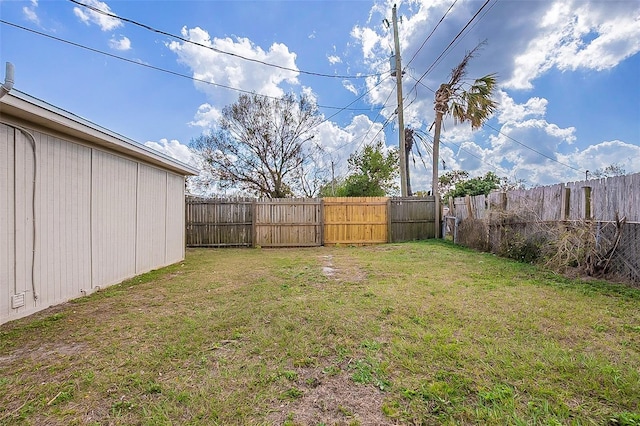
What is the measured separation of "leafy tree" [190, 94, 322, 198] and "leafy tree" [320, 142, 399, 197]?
273 cm

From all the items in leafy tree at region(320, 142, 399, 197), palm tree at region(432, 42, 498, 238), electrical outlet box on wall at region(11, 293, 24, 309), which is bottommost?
electrical outlet box on wall at region(11, 293, 24, 309)

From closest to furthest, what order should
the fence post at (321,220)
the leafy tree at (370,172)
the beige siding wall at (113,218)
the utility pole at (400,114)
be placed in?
the beige siding wall at (113,218), the fence post at (321,220), the utility pole at (400,114), the leafy tree at (370,172)

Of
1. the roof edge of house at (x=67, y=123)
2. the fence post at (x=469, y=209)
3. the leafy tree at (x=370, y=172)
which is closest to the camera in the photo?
the roof edge of house at (x=67, y=123)

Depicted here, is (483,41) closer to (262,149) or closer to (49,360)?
(262,149)

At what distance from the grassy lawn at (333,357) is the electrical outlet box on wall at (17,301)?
0.32 metres

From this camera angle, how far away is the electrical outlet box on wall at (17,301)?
2.95 metres

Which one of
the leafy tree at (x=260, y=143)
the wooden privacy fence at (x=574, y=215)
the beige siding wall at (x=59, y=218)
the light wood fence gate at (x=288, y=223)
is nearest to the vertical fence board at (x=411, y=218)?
the wooden privacy fence at (x=574, y=215)

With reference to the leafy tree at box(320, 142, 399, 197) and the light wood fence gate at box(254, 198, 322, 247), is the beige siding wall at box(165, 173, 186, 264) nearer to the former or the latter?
the light wood fence gate at box(254, 198, 322, 247)

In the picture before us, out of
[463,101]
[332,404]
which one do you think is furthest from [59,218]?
[463,101]

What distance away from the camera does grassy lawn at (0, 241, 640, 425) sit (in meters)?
1.53

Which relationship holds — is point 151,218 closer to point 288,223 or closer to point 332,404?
point 288,223

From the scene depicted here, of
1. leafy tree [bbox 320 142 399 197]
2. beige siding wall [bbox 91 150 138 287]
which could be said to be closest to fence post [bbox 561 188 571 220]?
beige siding wall [bbox 91 150 138 287]

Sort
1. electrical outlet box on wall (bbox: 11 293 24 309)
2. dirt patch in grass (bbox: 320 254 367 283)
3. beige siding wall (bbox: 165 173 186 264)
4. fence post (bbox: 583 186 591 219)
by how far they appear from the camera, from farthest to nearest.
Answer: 1. beige siding wall (bbox: 165 173 186 264)
2. dirt patch in grass (bbox: 320 254 367 283)
3. fence post (bbox: 583 186 591 219)
4. electrical outlet box on wall (bbox: 11 293 24 309)

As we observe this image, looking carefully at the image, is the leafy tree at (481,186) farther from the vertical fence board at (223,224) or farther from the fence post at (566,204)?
the vertical fence board at (223,224)
